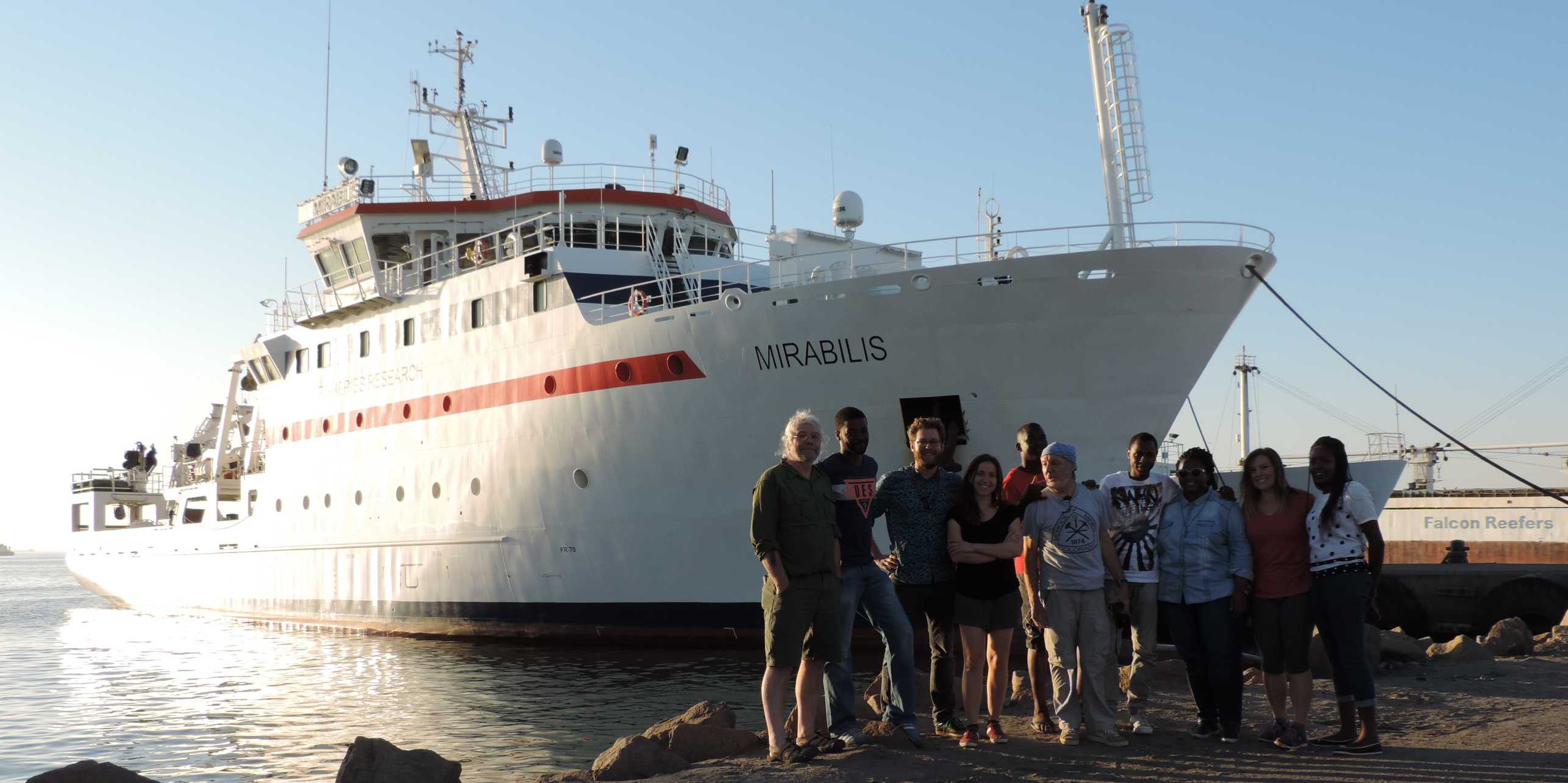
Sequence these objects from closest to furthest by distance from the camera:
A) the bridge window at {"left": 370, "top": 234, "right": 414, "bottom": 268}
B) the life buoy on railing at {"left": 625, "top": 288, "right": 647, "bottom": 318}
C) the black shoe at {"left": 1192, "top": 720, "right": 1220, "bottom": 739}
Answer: the black shoe at {"left": 1192, "top": 720, "right": 1220, "bottom": 739} → the life buoy on railing at {"left": 625, "top": 288, "right": 647, "bottom": 318} → the bridge window at {"left": 370, "top": 234, "right": 414, "bottom": 268}

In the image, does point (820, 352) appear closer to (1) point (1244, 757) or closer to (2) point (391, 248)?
(1) point (1244, 757)

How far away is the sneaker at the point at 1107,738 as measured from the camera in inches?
243

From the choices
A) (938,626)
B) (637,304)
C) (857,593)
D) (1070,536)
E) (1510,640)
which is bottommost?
(1510,640)

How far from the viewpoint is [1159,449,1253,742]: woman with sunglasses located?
20.4 feet

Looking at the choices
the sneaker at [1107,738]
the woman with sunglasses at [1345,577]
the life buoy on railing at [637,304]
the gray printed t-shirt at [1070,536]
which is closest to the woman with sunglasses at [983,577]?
the gray printed t-shirt at [1070,536]

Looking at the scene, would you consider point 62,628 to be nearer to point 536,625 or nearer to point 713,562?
point 536,625

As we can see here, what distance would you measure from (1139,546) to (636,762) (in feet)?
11.0

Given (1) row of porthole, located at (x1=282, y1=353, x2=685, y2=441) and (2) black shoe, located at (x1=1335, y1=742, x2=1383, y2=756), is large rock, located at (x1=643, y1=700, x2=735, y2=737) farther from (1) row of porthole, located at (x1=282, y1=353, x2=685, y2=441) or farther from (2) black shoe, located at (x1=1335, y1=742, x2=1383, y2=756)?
(1) row of porthole, located at (x1=282, y1=353, x2=685, y2=441)

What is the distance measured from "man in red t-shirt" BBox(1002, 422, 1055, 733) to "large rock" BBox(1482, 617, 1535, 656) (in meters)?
7.33

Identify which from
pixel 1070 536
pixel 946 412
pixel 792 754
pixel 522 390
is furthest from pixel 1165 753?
pixel 522 390

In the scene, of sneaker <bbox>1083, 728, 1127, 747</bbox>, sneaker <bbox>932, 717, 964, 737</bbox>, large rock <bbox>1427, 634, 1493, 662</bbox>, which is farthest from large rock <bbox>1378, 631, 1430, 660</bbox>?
sneaker <bbox>932, 717, 964, 737</bbox>

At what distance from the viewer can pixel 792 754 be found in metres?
5.96

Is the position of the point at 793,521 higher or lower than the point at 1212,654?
higher

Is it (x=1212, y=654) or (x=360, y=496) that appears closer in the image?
(x=1212, y=654)
